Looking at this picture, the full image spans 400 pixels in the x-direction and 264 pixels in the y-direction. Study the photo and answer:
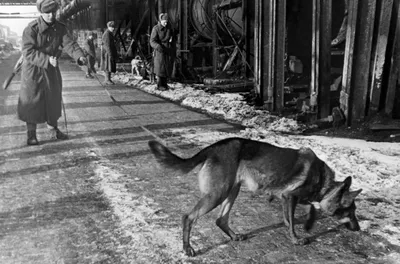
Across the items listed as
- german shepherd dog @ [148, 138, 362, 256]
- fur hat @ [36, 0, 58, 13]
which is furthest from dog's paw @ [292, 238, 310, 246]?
fur hat @ [36, 0, 58, 13]

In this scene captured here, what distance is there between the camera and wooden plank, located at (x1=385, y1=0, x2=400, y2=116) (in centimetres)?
639

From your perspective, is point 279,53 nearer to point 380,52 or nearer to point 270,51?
point 270,51

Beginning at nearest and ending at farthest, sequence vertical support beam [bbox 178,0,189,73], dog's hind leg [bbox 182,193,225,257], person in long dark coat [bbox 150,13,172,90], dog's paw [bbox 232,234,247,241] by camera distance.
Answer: dog's hind leg [bbox 182,193,225,257]
dog's paw [bbox 232,234,247,241]
person in long dark coat [bbox 150,13,172,90]
vertical support beam [bbox 178,0,189,73]

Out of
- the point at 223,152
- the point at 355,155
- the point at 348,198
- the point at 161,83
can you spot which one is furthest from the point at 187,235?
the point at 161,83

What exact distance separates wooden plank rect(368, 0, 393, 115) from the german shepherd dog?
4.08 metres

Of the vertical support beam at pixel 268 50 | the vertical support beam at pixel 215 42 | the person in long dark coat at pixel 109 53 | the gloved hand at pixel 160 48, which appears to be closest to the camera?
the vertical support beam at pixel 268 50

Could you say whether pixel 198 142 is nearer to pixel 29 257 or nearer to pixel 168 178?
pixel 168 178

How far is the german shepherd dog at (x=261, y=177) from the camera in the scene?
2971 millimetres

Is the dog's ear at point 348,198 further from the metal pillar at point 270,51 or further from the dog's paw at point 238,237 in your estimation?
the metal pillar at point 270,51

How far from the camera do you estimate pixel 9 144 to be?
6.47m

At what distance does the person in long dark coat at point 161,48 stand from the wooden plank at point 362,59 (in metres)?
7.56

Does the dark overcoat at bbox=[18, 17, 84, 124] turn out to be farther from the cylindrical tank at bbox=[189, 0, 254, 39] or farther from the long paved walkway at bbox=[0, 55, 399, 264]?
the cylindrical tank at bbox=[189, 0, 254, 39]

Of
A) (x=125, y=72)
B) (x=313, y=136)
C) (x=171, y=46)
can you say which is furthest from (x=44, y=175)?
(x=125, y=72)

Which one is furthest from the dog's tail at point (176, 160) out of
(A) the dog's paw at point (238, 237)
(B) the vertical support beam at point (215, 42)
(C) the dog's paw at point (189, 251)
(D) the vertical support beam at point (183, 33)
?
(D) the vertical support beam at point (183, 33)
